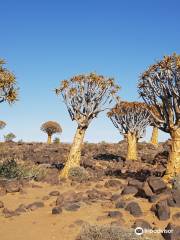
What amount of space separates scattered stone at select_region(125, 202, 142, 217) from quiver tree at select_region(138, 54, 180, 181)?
3021 millimetres

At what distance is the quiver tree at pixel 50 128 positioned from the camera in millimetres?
44219

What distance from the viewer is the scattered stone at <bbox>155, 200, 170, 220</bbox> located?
28.1ft

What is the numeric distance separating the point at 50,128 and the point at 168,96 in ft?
107

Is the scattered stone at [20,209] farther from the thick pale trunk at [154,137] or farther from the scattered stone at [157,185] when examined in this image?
the thick pale trunk at [154,137]

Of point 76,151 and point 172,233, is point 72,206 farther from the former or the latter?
point 76,151

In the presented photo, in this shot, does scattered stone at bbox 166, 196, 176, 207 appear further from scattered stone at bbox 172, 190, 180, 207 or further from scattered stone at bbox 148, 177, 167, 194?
scattered stone at bbox 148, 177, 167, 194

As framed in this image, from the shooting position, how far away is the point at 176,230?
283 inches

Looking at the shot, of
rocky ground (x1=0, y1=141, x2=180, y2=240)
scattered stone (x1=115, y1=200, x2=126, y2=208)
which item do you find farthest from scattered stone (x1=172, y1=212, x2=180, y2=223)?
scattered stone (x1=115, y1=200, x2=126, y2=208)

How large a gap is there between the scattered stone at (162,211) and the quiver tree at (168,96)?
3.05 metres

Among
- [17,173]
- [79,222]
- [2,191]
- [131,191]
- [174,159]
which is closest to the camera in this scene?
[79,222]

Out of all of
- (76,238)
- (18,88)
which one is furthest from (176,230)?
(18,88)

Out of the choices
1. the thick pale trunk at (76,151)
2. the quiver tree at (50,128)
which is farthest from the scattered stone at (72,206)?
the quiver tree at (50,128)

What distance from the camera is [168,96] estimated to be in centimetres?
1284

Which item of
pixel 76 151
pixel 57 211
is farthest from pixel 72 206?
pixel 76 151
